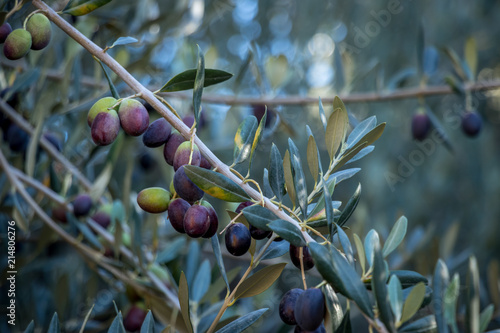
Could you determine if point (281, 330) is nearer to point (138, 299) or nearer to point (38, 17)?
point (138, 299)

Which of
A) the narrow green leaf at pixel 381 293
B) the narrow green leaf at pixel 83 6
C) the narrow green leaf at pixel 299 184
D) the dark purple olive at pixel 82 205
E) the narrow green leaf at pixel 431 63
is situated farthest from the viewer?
the narrow green leaf at pixel 431 63

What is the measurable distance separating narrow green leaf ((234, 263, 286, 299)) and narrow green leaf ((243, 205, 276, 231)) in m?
0.11

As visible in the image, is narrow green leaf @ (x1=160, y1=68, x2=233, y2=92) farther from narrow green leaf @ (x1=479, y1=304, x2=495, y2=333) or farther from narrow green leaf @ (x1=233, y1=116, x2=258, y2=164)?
narrow green leaf @ (x1=479, y1=304, x2=495, y2=333)

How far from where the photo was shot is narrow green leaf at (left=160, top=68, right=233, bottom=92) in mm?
650

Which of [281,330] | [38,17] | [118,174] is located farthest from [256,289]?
[118,174]

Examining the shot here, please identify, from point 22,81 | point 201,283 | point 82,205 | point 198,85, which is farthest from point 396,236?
point 22,81

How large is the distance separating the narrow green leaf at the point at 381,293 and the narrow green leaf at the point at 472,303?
9cm

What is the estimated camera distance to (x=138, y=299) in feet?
3.77

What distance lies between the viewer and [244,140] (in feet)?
2.17

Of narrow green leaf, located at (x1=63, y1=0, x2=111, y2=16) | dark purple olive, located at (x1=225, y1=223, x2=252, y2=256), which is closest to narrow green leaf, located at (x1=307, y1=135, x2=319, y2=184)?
dark purple olive, located at (x1=225, y1=223, x2=252, y2=256)

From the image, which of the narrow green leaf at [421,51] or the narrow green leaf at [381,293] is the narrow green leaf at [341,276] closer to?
the narrow green leaf at [381,293]

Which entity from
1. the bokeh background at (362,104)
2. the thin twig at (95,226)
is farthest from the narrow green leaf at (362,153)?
the bokeh background at (362,104)

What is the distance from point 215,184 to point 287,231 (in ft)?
0.34

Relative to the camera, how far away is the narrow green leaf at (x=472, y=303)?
0.50m
